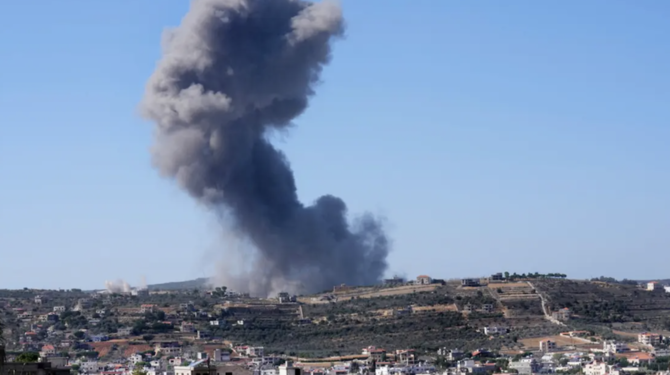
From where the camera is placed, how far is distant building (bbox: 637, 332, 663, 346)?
370 feet

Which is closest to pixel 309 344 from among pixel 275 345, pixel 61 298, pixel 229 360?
pixel 275 345

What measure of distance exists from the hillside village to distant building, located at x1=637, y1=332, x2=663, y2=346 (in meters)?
0.14

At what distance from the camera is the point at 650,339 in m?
113

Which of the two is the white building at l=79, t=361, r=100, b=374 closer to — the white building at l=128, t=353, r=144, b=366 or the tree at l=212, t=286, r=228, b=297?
the white building at l=128, t=353, r=144, b=366

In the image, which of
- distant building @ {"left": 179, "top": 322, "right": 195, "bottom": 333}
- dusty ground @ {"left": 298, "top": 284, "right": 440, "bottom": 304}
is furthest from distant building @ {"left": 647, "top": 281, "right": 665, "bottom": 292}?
distant building @ {"left": 179, "top": 322, "right": 195, "bottom": 333}

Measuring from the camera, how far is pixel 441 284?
5399 inches

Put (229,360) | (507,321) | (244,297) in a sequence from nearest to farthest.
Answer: (229,360) → (507,321) → (244,297)

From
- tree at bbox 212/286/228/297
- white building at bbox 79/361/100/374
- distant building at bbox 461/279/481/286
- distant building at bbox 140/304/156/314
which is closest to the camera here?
white building at bbox 79/361/100/374

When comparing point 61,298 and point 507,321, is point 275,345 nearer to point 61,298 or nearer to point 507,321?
point 507,321

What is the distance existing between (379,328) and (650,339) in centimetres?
1830

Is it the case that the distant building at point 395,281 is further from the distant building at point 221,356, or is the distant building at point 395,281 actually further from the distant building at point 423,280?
the distant building at point 221,356

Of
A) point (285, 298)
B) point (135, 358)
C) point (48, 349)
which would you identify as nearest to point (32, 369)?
point (48, 349)

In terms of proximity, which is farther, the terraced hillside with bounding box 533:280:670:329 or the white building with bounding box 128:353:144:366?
the terraced hillside with bounding box 533:280:670:329

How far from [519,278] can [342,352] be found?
28422 mm
